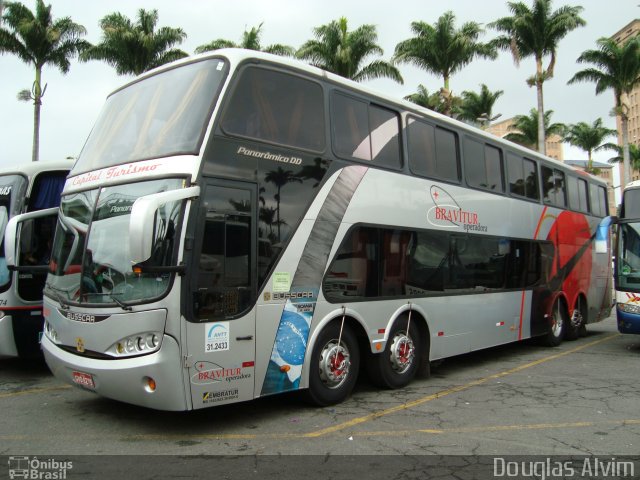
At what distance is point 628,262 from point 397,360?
6.53 meters

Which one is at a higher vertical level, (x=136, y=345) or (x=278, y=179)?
(x=278, y=179)

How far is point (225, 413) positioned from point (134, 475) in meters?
2.02

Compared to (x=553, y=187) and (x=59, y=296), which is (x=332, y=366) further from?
(x=553, y=187)

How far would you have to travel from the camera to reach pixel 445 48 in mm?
28516

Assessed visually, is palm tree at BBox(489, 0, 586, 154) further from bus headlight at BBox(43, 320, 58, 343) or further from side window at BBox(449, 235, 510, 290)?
bus headlight at BBox(43, 320, 58, 343)

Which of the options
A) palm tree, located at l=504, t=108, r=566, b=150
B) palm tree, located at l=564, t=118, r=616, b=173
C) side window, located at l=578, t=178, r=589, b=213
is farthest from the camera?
palm tree, located at l=564, t=118, r=616, b=173

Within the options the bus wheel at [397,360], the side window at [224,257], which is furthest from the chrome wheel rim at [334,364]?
the side window at [224,257]

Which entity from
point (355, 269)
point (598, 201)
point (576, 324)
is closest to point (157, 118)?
point (355, 269)

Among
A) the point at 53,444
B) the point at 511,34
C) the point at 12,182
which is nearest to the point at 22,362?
the point at 12,182

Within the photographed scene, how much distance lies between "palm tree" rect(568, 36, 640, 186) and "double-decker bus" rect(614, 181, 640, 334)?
1079 inches

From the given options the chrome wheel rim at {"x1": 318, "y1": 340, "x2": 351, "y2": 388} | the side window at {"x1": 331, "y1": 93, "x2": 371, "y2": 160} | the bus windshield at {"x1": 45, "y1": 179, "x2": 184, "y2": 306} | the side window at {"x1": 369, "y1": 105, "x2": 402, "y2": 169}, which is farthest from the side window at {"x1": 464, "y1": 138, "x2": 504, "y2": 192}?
the bus windshield at {"x1": 45, "y1": 179, "x2": 184, "y2": 306}

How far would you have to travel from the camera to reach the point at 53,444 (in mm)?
5441

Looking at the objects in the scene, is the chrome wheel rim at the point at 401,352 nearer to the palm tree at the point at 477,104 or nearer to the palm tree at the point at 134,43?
the palm tree at the point at 134,43

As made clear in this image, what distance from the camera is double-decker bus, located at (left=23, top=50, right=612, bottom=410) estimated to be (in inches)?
213
